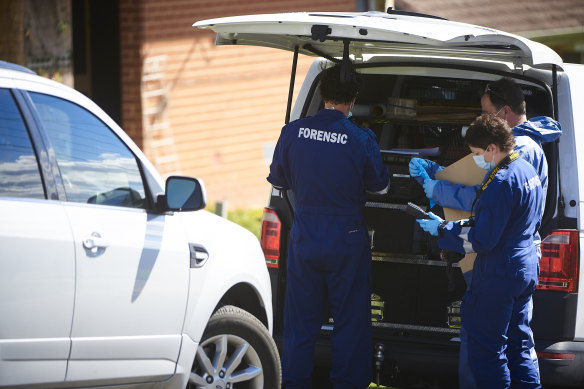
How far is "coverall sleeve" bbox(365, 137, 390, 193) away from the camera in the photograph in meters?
5.26

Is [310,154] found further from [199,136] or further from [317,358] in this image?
[199,136]

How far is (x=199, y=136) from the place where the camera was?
14086mm

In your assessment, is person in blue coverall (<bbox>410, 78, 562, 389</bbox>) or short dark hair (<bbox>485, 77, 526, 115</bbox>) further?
short dark hair (<bbox>485, 77, 526, 115</bbox>)

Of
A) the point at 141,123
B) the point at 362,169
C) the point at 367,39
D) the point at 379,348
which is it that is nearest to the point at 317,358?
the point at 379,348

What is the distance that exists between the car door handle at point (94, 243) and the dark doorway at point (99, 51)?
29.4ft

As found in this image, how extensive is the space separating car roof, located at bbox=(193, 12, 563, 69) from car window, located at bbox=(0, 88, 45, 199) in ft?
4.44

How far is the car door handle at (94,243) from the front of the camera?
13.9 feet

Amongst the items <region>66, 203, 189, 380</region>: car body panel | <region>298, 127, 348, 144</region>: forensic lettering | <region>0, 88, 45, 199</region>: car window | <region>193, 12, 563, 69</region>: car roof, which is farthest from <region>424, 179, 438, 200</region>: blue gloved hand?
<region>0, 88, 45, 199</region>: car window

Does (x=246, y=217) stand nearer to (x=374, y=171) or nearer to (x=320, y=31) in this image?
(x=374, y=171)

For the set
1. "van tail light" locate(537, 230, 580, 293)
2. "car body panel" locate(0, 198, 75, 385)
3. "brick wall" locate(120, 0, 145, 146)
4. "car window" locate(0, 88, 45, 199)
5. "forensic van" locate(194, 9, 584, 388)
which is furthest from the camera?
"brick wall" locate(120, 0, 145, 146)

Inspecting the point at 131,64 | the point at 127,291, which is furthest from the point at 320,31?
the point at 131,64

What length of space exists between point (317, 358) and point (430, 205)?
3.39 ft

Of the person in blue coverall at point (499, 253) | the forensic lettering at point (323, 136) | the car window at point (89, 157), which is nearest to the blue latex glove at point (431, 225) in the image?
→ the person in blue coverall at point (499, 253)

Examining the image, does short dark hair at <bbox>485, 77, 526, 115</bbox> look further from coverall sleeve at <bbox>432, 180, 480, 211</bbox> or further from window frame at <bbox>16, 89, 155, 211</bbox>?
window frame at <bbox>16, 89, 155, 211</bbox>
